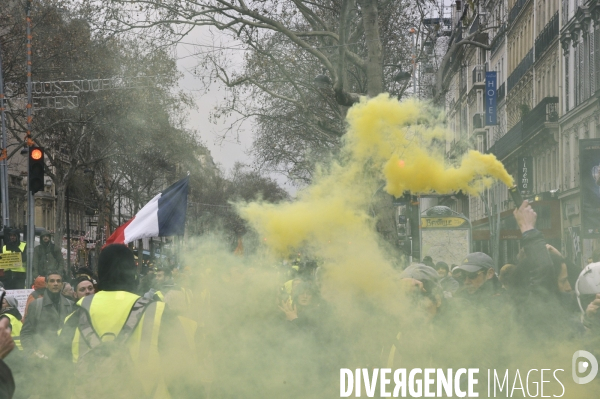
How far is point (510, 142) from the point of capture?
42.4 meters

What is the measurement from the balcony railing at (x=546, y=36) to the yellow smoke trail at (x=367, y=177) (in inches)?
1151

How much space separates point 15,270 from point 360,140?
34.9ft

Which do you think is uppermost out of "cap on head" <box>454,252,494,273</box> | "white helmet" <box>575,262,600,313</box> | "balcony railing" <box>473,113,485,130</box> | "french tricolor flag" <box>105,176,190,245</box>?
"balcony railing" <box>473,113,485,130</box>

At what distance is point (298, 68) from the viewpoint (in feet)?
79.6

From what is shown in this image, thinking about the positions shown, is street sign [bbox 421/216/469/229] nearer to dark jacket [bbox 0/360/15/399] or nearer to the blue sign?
the blue sign

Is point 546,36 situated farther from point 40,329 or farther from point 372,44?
point 40,329

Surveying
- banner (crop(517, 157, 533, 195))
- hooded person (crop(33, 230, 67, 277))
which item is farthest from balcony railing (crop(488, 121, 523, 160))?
hooded person (crop(33, 230, 67, 277))

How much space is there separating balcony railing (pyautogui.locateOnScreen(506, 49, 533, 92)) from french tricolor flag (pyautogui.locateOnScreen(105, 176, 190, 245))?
33.1m

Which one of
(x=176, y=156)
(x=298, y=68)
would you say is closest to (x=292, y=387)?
(x=298, y=68)

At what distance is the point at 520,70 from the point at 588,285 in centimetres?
3866

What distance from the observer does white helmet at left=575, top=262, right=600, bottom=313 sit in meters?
6.31

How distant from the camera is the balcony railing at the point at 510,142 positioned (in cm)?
3994

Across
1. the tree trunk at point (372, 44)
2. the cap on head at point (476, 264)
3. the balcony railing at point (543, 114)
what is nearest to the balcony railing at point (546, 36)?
the balcony railing at point (543, 114)

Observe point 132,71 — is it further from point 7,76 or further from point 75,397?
point 75,397
